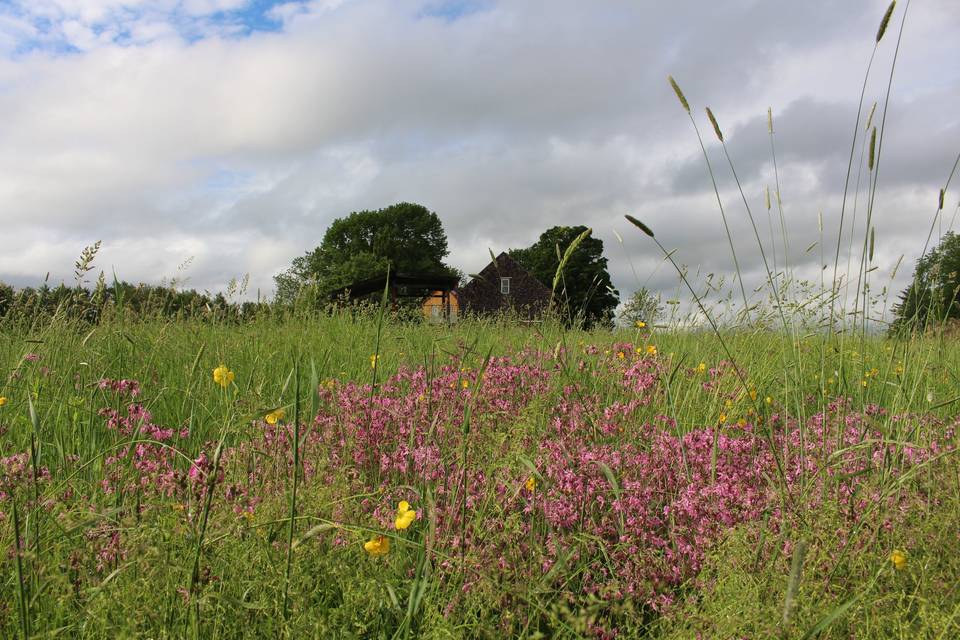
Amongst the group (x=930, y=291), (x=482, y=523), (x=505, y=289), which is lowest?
(x=482, y=523)

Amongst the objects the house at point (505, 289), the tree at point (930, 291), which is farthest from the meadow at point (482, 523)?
the house at point (505, 289)

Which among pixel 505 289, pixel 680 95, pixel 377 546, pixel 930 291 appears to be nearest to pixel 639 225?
pixel 680 95

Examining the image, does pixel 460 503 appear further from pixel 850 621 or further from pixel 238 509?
pixel 850 621

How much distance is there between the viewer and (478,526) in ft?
6.64

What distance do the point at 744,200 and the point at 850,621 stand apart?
1787mm

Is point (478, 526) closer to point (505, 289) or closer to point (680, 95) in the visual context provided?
point (680, 95)

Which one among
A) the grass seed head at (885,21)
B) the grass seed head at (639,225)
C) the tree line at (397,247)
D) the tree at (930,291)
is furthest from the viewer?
the tree line at (397,247)

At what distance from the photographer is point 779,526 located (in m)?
2.18

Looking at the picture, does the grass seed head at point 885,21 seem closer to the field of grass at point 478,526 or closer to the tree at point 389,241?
the field of grass at point 478,526

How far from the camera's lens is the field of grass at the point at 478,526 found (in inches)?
64.9

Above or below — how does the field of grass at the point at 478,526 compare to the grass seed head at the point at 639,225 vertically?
below

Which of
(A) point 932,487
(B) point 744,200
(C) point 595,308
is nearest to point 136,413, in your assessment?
(B) point 744,200

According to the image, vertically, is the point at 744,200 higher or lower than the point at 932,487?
higher

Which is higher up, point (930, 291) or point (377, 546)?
point (930, 291)
